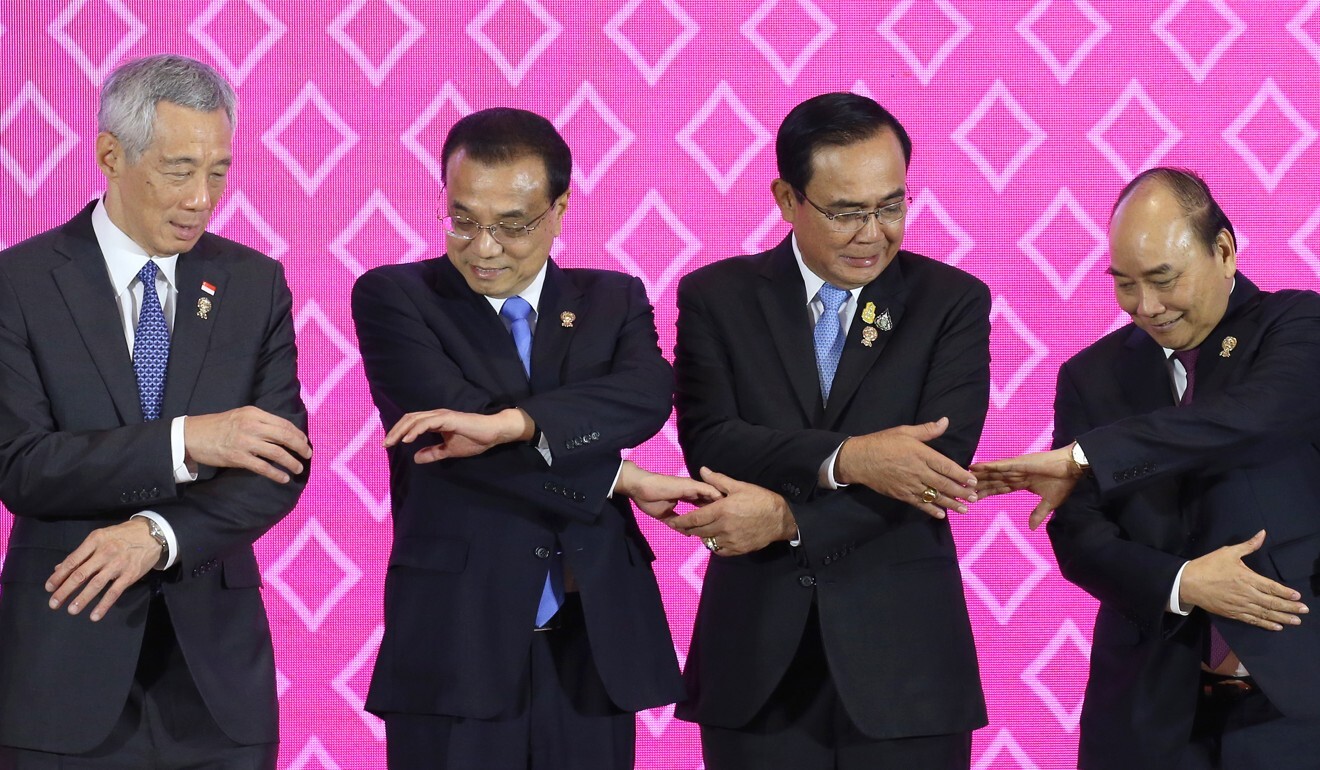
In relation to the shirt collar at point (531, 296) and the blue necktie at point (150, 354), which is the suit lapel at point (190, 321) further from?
the shirt collar at point (531, 296)

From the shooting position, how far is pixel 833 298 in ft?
10.3

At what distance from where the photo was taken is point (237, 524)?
280 centimetres

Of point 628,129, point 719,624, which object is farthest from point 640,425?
point 628,129

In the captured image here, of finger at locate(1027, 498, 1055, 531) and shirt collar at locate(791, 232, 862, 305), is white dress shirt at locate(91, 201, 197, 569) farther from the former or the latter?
finger at locate(1027, 498, 1055, 531)

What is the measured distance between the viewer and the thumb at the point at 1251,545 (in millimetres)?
3014

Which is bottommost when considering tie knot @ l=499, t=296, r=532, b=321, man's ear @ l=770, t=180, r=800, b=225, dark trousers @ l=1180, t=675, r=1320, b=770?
dark trousers @ l=1180, t=675, r=1320, b=770

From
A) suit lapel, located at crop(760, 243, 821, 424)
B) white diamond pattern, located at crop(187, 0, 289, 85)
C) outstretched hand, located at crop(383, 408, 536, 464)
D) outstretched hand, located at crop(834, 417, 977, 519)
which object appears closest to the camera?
outstretched hand, located at crop(383, 408, 536, 464)

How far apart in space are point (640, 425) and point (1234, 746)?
133 centimetres

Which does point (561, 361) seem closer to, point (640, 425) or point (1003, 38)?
point (640, 425)

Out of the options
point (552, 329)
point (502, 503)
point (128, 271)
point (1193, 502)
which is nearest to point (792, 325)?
point (552, 329)

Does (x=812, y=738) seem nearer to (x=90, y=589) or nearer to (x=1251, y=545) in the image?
(x=1251, y=545)

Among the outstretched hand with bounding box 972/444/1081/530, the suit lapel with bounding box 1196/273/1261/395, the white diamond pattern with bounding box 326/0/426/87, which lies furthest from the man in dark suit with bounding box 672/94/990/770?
the white diamond pattern with bounding box 326/0/426/87

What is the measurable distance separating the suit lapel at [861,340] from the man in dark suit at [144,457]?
40.6 inches

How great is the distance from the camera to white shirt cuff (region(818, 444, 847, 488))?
2920 mm
